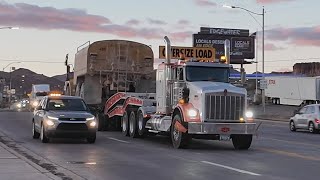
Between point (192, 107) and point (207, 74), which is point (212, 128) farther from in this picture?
point (207, 74)

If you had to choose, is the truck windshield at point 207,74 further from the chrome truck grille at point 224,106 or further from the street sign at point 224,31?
the street sign at point 224,31

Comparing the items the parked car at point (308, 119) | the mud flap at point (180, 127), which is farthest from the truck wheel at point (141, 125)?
the parked car at point (308, 119)

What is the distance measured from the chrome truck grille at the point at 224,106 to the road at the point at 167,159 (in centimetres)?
113

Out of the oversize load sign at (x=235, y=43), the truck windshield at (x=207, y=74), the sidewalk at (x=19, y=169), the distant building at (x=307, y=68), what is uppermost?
the oversize load sign at (x=235, y=43)

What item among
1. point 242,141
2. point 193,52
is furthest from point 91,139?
point 242,141

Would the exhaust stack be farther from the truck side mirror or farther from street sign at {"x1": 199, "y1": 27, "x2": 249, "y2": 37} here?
street sign at {"x1": 199, "y1": 27, "x2": 249, "y2": 37}

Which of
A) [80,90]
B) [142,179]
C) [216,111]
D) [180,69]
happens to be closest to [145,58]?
[80,90]

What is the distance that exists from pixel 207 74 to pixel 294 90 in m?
52.4

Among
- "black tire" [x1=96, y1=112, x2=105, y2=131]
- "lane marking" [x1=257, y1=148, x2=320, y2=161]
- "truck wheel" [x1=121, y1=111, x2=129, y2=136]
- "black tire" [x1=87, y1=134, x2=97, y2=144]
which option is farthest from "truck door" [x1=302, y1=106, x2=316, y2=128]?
"black tire" [x1=87, y1=134, x2=97, y2=144]

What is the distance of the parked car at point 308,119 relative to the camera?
98.2 ft

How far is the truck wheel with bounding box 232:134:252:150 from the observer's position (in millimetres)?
18984

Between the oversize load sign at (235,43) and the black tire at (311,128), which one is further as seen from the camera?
the oversize load sign at (235,43)

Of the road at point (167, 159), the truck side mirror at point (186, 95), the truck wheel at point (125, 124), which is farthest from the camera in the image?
the truck wheel at point (125, 124)

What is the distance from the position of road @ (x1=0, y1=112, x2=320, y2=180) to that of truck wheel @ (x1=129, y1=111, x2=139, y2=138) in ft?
4.29
